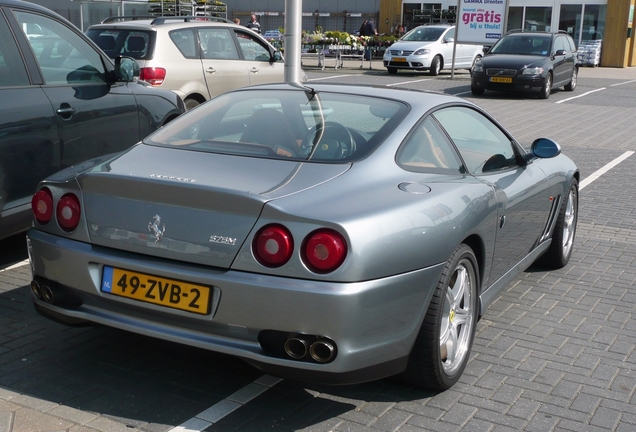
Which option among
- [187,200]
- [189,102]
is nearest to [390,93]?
[187,200]

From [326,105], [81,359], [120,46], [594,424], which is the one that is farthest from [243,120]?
[120,46]

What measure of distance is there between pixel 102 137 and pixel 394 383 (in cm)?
326

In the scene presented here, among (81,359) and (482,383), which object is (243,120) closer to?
(81,359)

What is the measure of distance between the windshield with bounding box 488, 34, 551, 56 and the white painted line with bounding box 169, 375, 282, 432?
61.2ft

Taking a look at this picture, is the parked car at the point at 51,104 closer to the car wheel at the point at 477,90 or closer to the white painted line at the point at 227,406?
the white painted line at the point at 227,406

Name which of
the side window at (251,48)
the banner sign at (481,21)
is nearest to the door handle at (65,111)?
the side window at (251,48)

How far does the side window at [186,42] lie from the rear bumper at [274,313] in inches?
303

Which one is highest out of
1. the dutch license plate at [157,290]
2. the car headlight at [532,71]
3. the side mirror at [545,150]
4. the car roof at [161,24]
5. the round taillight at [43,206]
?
the car roof at [161,24]

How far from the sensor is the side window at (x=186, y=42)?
1098 centimetres

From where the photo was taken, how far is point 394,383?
13.1 feet

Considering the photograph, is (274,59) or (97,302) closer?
(97,302)

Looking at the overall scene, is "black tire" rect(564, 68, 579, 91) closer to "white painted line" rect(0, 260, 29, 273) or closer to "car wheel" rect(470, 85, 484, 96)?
"car wheel" rect(470, 85, 484, 96)

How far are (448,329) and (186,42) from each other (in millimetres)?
8106

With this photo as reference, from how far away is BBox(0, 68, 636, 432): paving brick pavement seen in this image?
3.58 m
